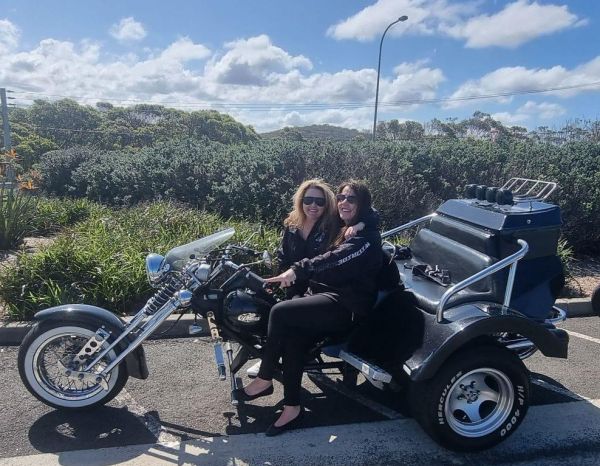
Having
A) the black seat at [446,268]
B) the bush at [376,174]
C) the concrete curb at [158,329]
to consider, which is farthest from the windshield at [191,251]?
the bush at [376,174]

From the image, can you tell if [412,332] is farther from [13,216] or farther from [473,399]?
[13,216]

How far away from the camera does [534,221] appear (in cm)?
346

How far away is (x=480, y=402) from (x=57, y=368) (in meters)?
2.64

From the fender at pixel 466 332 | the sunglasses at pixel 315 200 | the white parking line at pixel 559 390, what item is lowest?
the white parking line at pixel 559 390

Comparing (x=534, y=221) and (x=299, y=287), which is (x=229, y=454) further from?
(x=534, y=221)

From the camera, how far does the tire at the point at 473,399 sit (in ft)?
9.81

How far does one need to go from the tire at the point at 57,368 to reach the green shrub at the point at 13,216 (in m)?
4.23

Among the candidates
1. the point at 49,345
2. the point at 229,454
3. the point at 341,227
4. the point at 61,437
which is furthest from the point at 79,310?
the point at 341,227

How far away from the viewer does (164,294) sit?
319 centimetres

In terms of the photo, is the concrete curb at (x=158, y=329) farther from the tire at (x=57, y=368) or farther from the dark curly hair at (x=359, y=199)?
the dark curly hair at (x=359, y=199)

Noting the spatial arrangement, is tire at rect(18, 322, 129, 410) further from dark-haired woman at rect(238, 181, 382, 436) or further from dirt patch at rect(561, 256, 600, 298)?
dirt patch at rect(561, 256, 600, 298)

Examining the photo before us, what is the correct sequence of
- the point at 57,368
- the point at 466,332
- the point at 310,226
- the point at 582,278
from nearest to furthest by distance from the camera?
the point at 466,332
the point at 57,368
the point at 310,226
the point at 582,278

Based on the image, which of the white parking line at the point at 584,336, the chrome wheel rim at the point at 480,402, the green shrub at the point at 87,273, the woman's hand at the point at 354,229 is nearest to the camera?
the chrome wheel rim at the point at 480,402

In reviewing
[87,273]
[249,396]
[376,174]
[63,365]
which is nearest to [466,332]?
[249,396]
